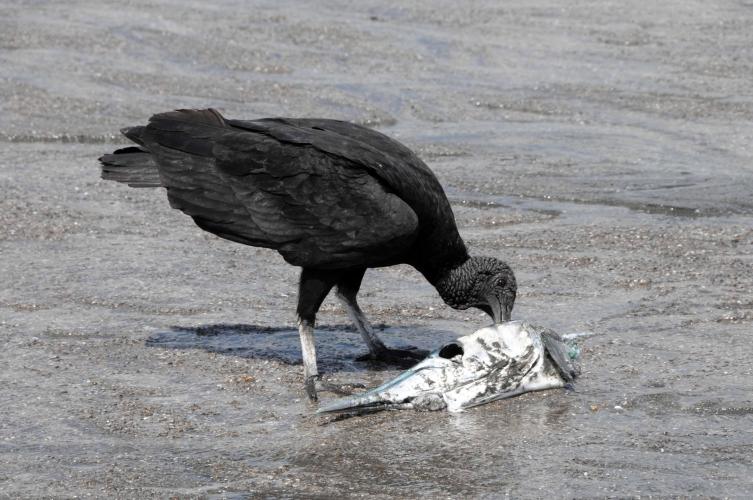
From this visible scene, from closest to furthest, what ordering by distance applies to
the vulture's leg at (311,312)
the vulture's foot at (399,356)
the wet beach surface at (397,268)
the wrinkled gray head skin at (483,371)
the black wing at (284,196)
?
the wet beach surface at (397,268)
the wrinkled gray head skin at (483,371)
the black wing at (284,196)
the vulture's leg at (311,312)
the vulture's foot at (399,356)

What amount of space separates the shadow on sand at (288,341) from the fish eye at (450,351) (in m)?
0.55

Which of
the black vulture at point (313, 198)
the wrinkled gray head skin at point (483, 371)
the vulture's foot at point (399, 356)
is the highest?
the black vulture at point (313, 198)

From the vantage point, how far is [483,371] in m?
4.58

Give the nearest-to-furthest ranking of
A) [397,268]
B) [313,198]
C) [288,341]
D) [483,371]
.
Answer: [483,371] → [313,198] → [288,341] → [397,268]

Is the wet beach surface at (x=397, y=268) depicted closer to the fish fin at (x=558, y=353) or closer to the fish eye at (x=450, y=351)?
the fish fin at (x=558, y=353)

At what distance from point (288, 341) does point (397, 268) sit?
0.99 meters

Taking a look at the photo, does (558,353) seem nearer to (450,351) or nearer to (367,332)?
(450,351)

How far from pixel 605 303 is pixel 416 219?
1313mm

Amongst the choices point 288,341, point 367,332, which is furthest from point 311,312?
point 288,341

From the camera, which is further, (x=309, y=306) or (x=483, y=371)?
(x=309, y=306)

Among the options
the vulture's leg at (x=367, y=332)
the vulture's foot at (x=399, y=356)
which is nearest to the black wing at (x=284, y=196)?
the vulture's leg at (x=367, y=332)

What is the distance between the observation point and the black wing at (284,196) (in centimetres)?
466

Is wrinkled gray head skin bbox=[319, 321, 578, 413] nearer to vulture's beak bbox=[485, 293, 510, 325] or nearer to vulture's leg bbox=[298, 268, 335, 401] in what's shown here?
vulture's beak bbox=[485, 293, 510, 325]

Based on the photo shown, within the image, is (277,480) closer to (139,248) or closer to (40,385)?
(40,385)
